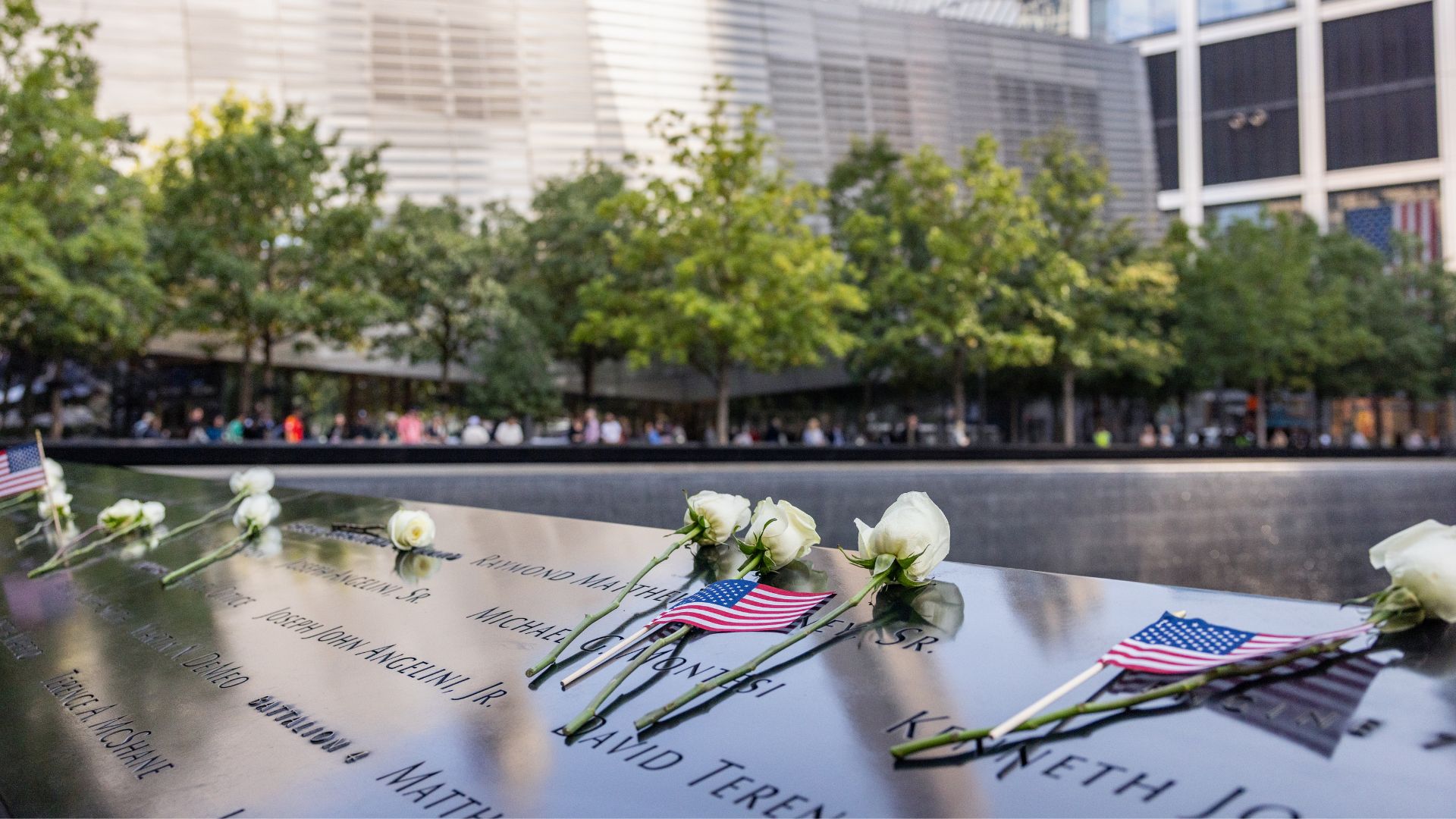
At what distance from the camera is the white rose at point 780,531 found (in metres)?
2.48

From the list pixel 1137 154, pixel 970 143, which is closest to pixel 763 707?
pixel 970 143

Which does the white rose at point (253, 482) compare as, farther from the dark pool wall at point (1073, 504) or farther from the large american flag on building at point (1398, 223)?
the large american flag on building at point (1398, 223)

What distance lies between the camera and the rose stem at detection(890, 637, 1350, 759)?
4.92ft

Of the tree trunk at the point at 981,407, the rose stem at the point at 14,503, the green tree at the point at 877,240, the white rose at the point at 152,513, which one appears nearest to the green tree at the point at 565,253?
the green tree at the point at 877,240

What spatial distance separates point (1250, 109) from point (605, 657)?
65251mm

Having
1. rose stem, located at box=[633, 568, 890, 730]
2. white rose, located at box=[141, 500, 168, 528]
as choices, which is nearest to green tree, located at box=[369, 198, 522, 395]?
white rose, located at box=[141, 500, 168, 528]

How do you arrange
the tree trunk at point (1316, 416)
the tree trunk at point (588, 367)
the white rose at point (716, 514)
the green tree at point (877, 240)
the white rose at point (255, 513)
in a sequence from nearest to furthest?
1. the white rose at point (716, 514)
2. the white rose at point (255, 513)
3. the green tree at point (877, 240)
4. the tree trunk at point (588, 367)
5. the tree trunk at point (1316, 416)

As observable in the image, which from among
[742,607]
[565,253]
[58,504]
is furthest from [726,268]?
[742,607]

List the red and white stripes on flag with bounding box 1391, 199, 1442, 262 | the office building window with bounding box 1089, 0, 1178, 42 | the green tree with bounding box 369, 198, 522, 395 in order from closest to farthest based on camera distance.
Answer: the green tree with bounding box 369, 198, 522, 395, the red and white stripes on flag with bounding box 1391, 199, 1442, 262, the office building window with bounding box 1089, 0, 1178, 42

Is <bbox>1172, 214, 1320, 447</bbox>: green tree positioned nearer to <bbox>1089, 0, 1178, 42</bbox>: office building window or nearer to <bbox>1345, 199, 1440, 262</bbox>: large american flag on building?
<bbox>1345, 199, 1440, 262</bbox>: large american flag on building

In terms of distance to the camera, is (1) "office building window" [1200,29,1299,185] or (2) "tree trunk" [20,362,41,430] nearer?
(2) "tree trunk" [20,362,41,430]

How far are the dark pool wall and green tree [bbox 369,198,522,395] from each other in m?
17.6

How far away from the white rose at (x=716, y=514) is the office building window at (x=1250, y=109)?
62891mm

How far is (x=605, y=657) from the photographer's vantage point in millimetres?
2098
